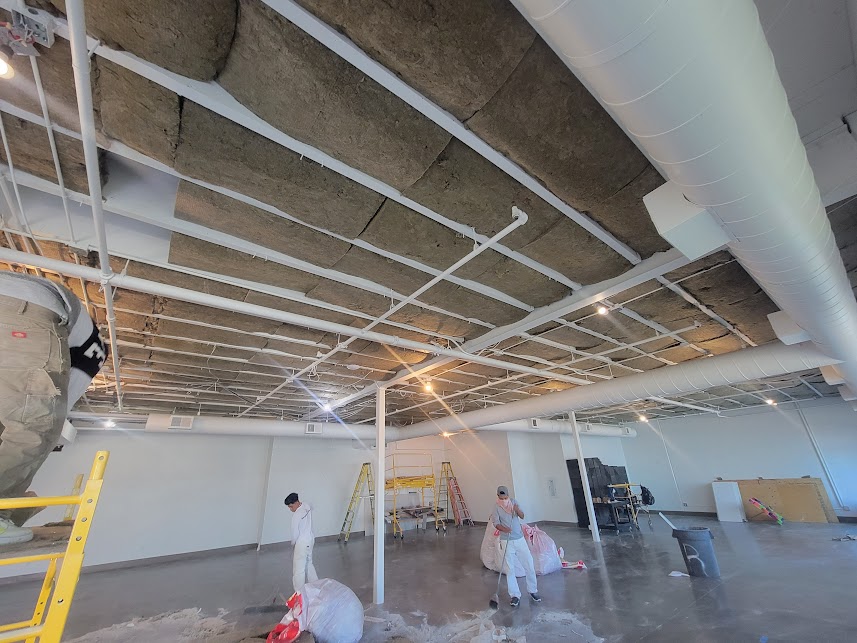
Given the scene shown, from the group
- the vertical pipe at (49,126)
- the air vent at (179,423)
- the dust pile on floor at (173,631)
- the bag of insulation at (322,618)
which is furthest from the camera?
the air vent at (179,423)

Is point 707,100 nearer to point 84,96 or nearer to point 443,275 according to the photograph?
point 443,275

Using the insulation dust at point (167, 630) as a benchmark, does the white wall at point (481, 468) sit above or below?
above

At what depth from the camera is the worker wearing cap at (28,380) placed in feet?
4.30

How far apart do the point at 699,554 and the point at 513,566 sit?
8.72ft

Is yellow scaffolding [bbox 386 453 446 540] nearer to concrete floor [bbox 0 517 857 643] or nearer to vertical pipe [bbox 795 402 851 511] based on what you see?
concrete floor [bbox 0 517 857 643]

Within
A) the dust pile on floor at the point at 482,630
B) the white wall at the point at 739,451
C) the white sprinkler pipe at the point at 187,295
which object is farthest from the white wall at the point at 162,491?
the white wall at the point at 739,451

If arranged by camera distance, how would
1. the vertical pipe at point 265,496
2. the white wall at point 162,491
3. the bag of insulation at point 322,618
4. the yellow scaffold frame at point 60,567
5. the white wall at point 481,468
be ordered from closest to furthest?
the yellow scaffold frame at point 60,567 < the bag of insulation at point 322,618 < the white wall at point 162,491 < the vertical pipe at point 265,496 < the white wall at point 481,468

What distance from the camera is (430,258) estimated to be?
2.96 m

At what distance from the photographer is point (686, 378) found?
5.11 m

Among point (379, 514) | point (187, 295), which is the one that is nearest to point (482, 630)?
point (379, 514)

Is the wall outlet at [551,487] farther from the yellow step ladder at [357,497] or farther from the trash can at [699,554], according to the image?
the trash can at [699,554]

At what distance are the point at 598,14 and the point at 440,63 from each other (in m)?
0.84

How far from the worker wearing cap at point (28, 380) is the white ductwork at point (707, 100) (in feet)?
6.86

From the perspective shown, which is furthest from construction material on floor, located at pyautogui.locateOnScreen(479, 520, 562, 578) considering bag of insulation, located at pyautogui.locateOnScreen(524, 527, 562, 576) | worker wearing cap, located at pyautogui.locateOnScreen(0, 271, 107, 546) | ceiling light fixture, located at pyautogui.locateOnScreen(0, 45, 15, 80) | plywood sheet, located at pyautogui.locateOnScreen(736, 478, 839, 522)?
plywood sheet, located at pyautogui.locateOnScreen(736, 478, 839, 522)
